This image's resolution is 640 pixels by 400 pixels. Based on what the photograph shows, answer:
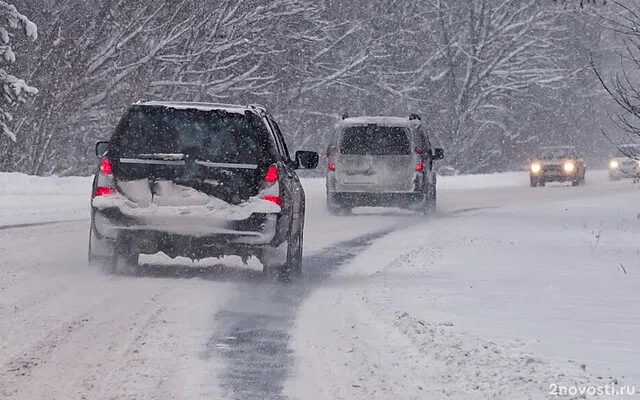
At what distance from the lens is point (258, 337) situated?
351 inches

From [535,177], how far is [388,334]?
4059cm

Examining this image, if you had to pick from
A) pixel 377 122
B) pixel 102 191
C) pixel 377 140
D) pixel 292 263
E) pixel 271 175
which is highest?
pixel 377 122

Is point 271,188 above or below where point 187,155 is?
below

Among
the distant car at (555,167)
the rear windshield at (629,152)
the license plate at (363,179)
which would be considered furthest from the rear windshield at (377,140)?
the distant car at (555,167)

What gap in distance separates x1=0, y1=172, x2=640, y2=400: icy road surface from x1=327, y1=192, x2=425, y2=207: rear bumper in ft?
21.8

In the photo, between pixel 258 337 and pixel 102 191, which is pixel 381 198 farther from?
pixel 258 337

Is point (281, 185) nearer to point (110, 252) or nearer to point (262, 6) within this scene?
point (110, 252)

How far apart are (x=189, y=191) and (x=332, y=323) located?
10.7 feet

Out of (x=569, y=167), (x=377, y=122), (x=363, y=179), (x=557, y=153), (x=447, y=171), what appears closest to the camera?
(x=377, y=122)

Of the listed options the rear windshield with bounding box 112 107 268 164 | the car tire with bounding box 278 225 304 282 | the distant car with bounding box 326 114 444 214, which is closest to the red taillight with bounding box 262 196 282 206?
the rear windshield with bounding box 112 107 268 164

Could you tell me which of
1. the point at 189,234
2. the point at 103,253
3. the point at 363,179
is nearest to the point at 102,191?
the point at 103,253

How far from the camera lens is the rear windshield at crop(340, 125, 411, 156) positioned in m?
25.1

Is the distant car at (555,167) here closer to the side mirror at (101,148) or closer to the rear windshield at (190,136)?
the rear windshield at (190,136)

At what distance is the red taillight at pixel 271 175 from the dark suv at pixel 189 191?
1 cm
